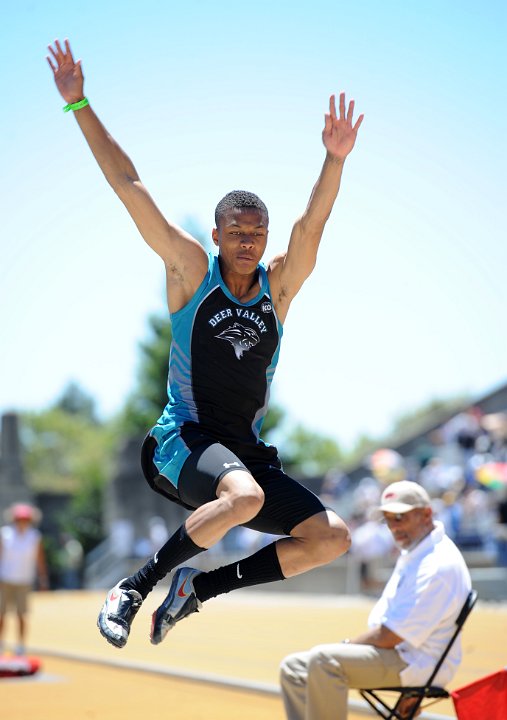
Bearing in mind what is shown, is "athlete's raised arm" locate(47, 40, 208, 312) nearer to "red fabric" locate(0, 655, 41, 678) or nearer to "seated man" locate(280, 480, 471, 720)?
"seated man" locate(280, 480, 471, 720)

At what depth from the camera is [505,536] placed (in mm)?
17359

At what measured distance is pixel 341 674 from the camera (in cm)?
630

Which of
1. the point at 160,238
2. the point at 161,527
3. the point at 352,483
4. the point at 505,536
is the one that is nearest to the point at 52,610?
the point at 161,527

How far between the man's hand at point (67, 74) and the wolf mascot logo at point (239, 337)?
5.15 feet

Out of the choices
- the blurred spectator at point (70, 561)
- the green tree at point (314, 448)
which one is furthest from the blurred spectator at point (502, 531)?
the green tree at point (314, 448)

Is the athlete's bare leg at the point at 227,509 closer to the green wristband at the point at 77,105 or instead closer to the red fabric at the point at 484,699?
the red fabric at the point at 484,699

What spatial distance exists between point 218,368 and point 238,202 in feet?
2.94

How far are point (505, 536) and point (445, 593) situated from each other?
37.8ft

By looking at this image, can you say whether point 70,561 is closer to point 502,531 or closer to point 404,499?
point 502,531

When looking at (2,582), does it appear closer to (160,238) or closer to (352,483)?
(160,238)

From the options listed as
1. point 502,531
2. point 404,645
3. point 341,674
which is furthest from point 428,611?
point 502,531

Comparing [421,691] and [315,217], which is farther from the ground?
[315,217]

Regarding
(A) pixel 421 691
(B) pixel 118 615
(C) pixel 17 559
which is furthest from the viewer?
(C) pixel 17 559

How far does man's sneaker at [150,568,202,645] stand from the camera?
17.6ft
